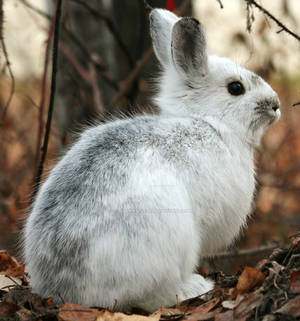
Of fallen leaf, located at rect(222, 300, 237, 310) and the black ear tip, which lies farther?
the black ear tip

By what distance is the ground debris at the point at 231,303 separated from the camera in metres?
3.21

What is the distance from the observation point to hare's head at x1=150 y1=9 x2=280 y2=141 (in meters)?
4.43

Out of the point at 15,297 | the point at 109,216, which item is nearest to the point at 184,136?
the point at 109,216

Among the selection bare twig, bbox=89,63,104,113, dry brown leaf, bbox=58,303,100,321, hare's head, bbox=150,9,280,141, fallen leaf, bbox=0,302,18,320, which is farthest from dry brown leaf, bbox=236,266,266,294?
bare twig, bbox=89,63,104,113

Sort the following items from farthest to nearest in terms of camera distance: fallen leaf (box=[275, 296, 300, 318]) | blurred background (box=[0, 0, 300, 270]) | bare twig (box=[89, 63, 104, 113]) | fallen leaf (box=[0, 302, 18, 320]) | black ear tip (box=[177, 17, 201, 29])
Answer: blurred background (box=[0, 0, 300, 270]), bare twig (box=[89, 63, 104, 113]), black ear tip (box=[177, 17, 201, 29]), fallen leaf (box=[0, 302, 18, 320]), fallen leaf (box=[275, 296, 300, 318])

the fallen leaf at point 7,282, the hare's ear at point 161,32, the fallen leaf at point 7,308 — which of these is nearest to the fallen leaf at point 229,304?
the fallen leaf at point 7,308

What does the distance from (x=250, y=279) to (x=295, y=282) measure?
28 cm

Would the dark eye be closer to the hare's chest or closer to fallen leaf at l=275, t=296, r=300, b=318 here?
the hare's chest

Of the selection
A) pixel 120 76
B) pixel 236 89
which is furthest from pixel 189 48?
pixel 120 76

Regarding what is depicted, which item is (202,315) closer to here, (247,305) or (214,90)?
(247,305)

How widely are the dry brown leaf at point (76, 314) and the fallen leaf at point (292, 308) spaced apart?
1.09 metres

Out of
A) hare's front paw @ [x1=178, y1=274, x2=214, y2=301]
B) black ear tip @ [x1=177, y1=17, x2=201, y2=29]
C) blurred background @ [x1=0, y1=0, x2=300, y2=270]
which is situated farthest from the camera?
blurred background @ [x1=0, y1=0, x2=300, y2=270]

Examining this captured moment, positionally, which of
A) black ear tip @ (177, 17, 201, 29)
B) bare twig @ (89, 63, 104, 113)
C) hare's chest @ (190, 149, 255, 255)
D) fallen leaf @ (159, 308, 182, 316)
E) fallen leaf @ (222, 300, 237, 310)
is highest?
black ear tip @ (177, 17, 201, 29)

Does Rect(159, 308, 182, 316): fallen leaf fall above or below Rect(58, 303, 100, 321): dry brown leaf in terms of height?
below
